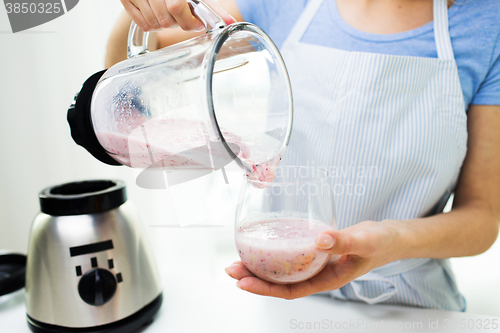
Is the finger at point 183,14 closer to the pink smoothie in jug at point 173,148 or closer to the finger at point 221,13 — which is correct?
the finger at point 221,13

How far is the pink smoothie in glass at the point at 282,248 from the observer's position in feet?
2.01

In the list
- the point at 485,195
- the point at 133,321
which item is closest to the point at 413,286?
the point at 485,195

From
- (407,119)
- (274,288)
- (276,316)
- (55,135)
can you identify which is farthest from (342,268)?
(55,135)

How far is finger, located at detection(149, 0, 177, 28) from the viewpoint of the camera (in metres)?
0.67

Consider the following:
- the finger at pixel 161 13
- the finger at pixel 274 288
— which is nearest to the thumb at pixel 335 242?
the finger at pixel 274 288

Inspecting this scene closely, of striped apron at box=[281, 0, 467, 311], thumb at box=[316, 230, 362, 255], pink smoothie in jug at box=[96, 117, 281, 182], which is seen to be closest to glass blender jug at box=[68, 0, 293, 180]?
pink smoothie in jug at box=[96, 117, 281, 182]

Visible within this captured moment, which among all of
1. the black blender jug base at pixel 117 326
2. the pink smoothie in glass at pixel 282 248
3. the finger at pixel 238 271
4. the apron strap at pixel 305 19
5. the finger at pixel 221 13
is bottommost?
the black blender jug base at pixel 117 326

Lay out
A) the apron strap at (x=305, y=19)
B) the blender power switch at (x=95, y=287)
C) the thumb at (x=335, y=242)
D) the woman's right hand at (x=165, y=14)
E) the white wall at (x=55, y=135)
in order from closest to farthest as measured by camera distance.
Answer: the thumb at (x=335, y=242), the woman's right hand at (x=165, y=14), the blender power switch at (x=95, y=287), the apron strap at (x=305, y=19), the white wall at (x=55, y=135)

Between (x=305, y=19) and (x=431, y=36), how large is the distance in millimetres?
331

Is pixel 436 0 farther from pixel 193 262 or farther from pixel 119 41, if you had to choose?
pixel 193 262

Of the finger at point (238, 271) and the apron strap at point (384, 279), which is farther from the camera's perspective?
the apron strap at point (384, 279)

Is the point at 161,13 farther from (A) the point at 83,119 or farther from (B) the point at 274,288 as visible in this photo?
(B) the point at 274,288

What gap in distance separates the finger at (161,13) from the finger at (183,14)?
0.01 meters

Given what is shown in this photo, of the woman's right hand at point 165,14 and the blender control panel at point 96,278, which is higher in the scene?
the woman's right hand at point 165,14
